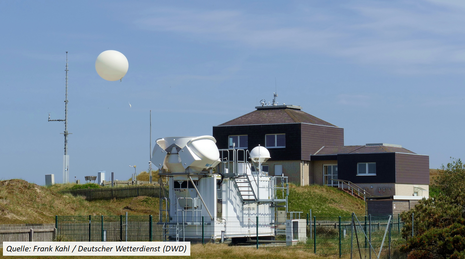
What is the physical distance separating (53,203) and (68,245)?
59.1ft

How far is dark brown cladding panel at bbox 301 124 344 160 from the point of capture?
5594 cm

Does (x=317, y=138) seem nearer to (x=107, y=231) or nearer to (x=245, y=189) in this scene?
(x=245, y=189)

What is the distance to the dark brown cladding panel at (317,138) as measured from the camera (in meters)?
55.9

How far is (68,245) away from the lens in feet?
81.3

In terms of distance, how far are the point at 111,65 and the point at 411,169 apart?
3872 cm

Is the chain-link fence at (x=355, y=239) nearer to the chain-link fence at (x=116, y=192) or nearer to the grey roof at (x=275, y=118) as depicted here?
the chain-link fence at (x=116, y=192)

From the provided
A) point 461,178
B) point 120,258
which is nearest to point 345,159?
point 461,178

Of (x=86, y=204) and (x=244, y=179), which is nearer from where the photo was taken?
(x=244, y=179)

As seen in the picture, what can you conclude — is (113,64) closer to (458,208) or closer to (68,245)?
(68,245)

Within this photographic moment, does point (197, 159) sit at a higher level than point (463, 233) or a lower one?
higher

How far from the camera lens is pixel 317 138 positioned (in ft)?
190

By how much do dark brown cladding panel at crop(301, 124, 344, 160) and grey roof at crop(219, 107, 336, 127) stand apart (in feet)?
2.87
